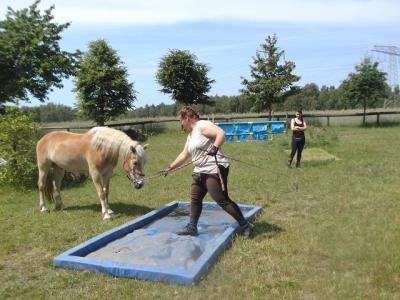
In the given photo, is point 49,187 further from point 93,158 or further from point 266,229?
point 266,229

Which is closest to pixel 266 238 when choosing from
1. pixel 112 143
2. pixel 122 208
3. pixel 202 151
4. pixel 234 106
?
pixel 202 151

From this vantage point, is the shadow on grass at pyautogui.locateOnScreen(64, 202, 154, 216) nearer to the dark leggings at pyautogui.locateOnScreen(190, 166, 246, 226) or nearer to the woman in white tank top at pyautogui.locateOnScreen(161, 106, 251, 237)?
the dark leggings at pyautogui.locateOnScreen(190, 166, 246, 226)

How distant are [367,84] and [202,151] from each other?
31.1 meters

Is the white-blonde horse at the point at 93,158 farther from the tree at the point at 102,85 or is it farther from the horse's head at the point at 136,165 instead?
the tree at the point at 102,85

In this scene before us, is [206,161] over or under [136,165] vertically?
over

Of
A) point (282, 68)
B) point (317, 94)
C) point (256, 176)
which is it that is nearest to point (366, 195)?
point (256, 176)

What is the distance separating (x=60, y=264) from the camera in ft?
17.7

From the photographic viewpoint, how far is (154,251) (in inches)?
226

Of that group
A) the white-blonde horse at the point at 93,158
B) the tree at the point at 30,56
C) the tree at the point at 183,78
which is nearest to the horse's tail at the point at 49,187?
the white-blonde horse at the point at 93,158

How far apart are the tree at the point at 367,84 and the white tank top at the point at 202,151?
30.6m

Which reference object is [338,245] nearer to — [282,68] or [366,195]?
[366,195]

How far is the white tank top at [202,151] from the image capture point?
20.1ft

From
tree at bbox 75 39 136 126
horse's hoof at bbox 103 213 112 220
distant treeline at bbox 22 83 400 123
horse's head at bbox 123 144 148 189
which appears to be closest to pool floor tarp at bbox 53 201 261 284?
horse's head at bbox 123 144 148 189

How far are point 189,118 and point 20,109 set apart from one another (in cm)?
785
